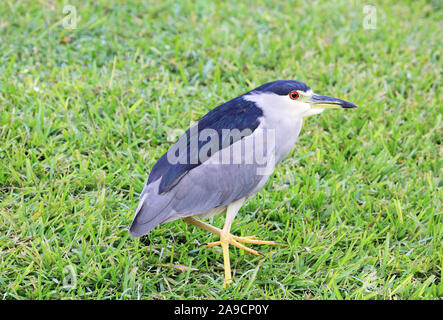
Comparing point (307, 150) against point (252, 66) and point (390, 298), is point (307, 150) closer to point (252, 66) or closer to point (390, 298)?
point (252, 66)

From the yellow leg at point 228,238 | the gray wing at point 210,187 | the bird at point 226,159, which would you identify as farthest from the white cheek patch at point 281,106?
Result: the yellow leg at point 228,238

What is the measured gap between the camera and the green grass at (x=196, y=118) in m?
3.46

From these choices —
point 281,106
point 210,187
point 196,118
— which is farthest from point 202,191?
point 196,118

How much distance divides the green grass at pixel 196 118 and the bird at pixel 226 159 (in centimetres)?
40

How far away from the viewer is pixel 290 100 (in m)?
3.50

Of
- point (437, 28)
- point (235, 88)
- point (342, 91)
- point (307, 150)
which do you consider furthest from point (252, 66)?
point (437, 28)

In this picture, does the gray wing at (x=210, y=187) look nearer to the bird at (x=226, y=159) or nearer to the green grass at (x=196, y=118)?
the bird at (x=226, y=159)

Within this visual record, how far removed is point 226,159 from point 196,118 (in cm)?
159

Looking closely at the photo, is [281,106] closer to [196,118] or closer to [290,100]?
[290,100]

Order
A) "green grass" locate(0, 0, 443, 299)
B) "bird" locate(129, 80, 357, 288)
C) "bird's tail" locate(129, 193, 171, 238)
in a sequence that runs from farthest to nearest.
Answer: "green grass" locate(0, 0, 443, 299) → "bird" locate(129, 80, 357, 288) → "bird's tail" locate(129, 193, 171, 238)

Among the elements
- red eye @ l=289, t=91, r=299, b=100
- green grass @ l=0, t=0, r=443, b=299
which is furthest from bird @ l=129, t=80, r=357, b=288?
green grass @ l=0, t=0, r=443, b=299

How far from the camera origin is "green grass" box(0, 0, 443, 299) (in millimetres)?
3465

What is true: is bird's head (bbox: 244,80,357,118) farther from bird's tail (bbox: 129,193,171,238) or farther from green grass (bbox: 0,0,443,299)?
bird's tail (bbox: 129,193,171,238)

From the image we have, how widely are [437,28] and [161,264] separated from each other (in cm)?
487
